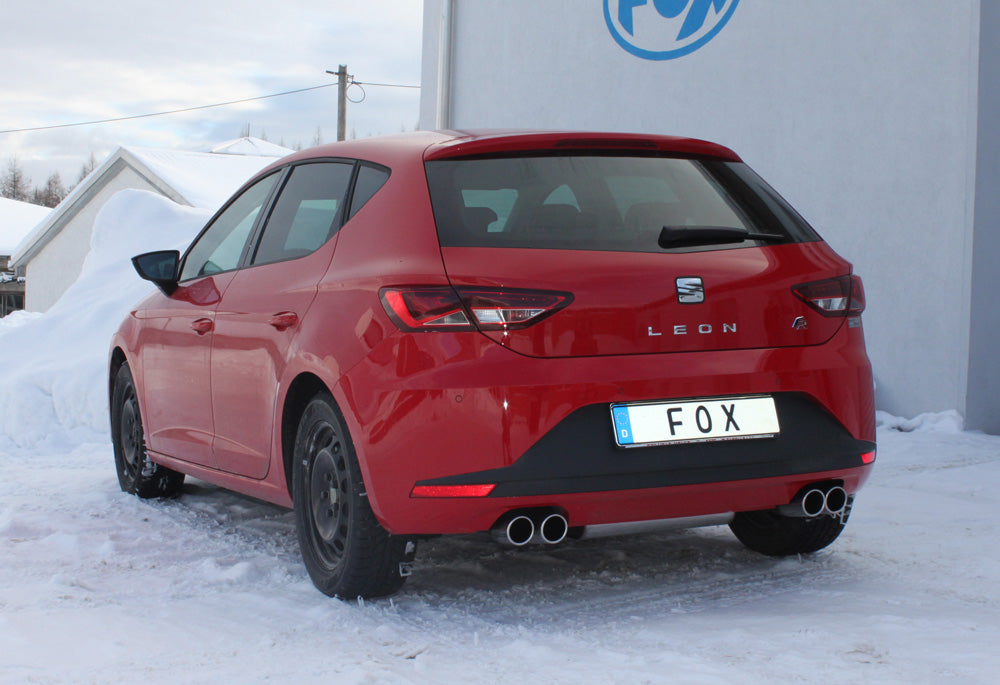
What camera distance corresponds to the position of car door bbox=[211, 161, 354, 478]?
13.0 feet

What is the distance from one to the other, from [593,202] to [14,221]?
55317 millimetres

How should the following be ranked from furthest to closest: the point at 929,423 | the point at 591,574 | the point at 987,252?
the point at 929,423, the point at 987,252, the point at 591,574

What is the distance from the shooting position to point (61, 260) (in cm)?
3769

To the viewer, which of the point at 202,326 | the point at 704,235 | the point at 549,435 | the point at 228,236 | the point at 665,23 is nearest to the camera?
the point at 549,435

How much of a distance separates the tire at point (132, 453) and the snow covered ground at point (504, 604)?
124 millimetres

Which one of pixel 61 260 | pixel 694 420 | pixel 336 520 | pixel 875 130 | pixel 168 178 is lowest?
pixel 61 260

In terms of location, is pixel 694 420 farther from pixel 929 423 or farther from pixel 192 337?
pixel 929 423

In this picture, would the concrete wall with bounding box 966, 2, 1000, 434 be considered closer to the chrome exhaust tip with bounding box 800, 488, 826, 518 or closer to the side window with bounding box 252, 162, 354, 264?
the chrome exhaust tip with bounding box 800, 488, 826, 518

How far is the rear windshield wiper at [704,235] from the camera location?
3.47 meters

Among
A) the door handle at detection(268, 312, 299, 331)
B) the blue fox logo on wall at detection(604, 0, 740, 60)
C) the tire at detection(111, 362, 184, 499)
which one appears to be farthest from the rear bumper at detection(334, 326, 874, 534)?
the blue fox logo on wall at detection(604, 0, 740, 60)

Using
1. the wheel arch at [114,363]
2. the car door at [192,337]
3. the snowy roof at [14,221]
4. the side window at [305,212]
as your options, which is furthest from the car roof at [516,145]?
the snowy roof at [14,221]

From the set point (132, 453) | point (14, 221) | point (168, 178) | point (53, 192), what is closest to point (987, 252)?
point (132, 453)

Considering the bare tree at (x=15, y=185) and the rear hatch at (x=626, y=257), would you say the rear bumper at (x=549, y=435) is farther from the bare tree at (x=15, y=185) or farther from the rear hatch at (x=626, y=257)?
the bare tree at (x=15, y=185)

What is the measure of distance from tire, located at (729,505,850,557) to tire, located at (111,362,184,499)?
117 inches
